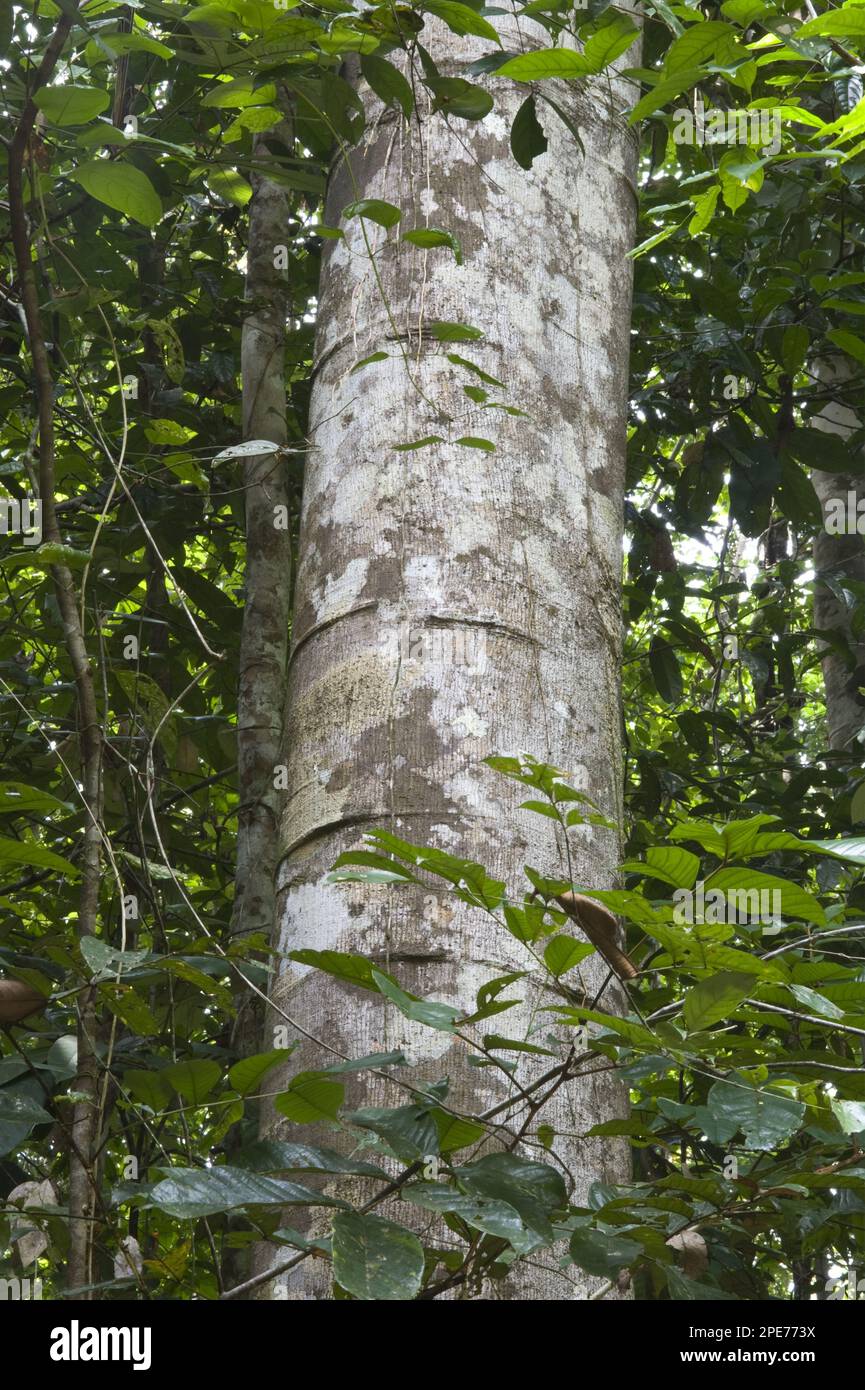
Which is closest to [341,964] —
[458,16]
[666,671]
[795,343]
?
[458,16]

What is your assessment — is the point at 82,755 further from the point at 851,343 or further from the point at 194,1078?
the point at 851,343

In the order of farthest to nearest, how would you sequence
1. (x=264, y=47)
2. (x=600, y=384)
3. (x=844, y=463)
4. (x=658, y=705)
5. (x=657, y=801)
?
Result: (x=658, y=705), (x=657, y=801), (x=844, y=463), (x=600, y=384), (x=264, y=47)

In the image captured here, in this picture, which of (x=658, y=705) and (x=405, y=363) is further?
(x=658, y=705)

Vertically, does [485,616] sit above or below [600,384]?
below

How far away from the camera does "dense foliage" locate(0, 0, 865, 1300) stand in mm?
997

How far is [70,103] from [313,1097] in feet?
3.96

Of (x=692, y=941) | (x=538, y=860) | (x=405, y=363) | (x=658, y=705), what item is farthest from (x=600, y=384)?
(x=658, y=705)

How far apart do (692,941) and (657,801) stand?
2.71 m

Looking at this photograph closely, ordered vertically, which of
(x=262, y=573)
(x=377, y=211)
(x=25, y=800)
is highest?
(x=262, y=573)

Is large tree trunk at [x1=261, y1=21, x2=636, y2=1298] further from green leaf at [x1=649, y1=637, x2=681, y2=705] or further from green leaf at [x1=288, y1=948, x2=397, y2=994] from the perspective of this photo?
green leaf at [x1=649, y1=637, x2=681, y2=705]

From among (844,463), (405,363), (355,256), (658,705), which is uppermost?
(658,705)

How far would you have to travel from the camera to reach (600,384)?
1.73m

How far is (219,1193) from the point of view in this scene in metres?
0.88
